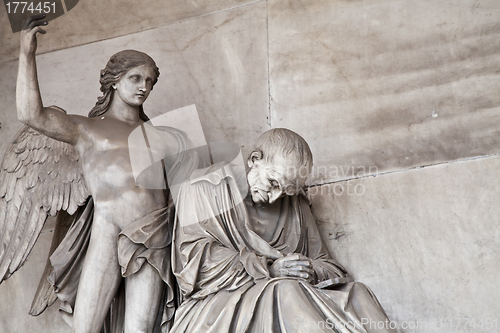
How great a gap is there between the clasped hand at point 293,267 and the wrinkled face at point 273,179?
0.34 meters

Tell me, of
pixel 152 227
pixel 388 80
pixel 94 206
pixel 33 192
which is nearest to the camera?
pixel 152 227

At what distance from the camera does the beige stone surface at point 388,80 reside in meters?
4.61

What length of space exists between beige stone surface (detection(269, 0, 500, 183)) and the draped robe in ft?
2.22

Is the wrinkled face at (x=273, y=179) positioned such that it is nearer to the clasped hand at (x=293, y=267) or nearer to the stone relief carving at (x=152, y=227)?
the stone relief carving at (x=152, y=227)

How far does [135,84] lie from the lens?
431 cm

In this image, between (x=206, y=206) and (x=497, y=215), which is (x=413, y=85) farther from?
(x=206, y=206)

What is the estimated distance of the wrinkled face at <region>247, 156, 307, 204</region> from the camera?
392 centimetres

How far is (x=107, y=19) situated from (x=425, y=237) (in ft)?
8.58

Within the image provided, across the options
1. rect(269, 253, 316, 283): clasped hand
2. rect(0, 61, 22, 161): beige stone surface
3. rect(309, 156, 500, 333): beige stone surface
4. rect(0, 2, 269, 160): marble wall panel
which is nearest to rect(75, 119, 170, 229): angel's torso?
rect(269, 253, 316, 283): clasped hand

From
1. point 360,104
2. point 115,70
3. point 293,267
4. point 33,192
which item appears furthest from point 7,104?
point 293,267

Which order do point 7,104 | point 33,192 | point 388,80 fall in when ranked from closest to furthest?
1. point 33,192
2. point 388,80
3. point 7,104

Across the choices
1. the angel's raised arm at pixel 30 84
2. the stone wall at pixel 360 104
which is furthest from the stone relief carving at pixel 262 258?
the angel's raised arm at pixel 30 84

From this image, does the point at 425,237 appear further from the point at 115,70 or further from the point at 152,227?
the point at 115,70

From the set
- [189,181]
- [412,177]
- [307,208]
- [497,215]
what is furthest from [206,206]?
[497,215]
